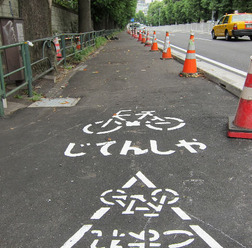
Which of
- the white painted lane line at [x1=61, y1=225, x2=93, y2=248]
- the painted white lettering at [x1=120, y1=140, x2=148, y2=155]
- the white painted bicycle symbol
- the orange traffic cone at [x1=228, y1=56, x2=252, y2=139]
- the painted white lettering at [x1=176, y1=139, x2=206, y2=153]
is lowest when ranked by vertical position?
the white painted bicycle symbol

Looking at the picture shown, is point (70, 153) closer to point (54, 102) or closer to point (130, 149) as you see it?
point (130, 149)

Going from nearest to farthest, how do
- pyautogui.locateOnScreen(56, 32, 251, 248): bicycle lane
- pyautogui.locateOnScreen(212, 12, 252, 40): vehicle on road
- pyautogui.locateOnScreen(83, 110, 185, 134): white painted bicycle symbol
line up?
pyautogui.locateOnScreen(56, 32, 251, 248): bicycle lane, pyautogui.locateOnScreen(83, 110, 185, 134): white painted bicycle symbol, pyautogui.locateOnScreen(212, 12, 252, 40): vehicle on road

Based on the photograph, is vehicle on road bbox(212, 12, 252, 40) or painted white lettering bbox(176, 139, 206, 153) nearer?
painted white lettering bbox(176, 139, 206, 153)

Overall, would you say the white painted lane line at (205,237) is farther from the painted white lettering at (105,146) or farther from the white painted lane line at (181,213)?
the painted white lettering at (105,146)

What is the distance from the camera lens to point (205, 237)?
2.16 m

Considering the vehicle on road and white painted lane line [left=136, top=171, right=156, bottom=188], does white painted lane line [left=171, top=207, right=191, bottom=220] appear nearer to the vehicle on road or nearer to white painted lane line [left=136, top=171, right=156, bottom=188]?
white painted lane line [left=136, top=171, right=156, bottom=188]

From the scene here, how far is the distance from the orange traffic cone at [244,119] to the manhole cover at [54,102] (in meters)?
3.18

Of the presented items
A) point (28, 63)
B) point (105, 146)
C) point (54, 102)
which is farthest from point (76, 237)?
point (28, 63)

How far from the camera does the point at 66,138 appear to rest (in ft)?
13.7

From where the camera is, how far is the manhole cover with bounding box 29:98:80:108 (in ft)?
19.4

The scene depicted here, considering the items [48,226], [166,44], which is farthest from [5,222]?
[166,44]

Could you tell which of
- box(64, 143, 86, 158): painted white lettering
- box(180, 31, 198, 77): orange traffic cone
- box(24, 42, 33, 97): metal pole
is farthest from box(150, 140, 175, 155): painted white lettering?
box(180, 31, 198, 77): orange traffic cone

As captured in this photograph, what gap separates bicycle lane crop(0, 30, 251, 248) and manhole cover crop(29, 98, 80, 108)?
30 cm

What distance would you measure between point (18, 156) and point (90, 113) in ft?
6.14
